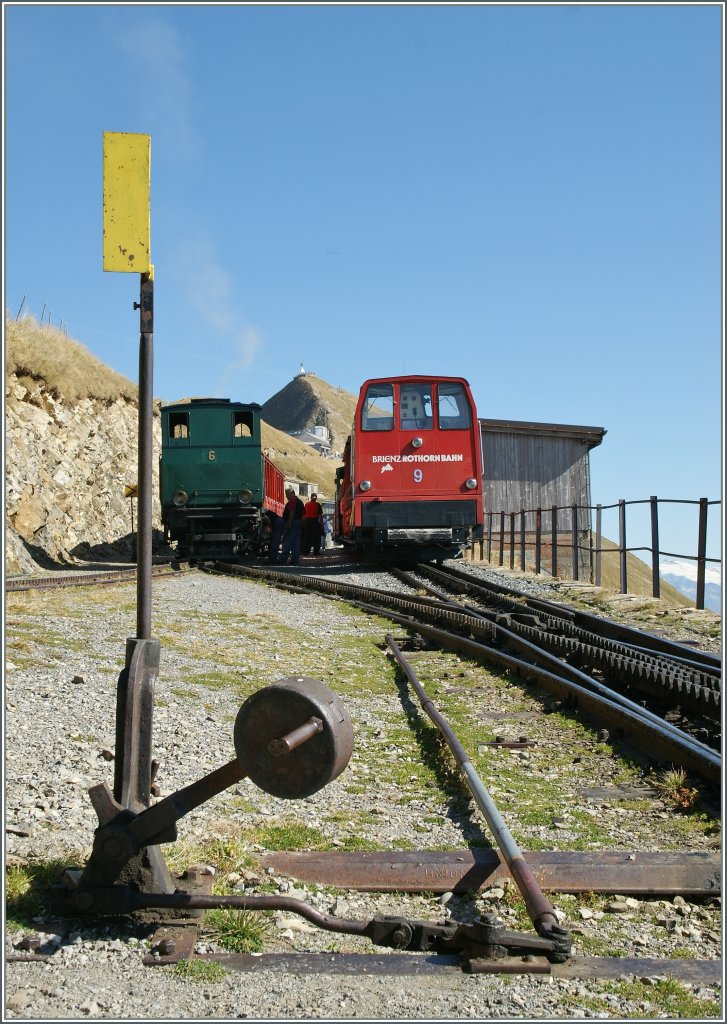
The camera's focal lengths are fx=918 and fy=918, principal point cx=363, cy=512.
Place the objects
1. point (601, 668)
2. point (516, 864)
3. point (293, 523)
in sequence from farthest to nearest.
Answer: point (293, 523), point (601, 668), point (516, 864)

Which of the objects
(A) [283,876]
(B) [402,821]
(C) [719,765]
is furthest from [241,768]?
(C) [719,765]

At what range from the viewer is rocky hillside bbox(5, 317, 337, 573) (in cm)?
2248

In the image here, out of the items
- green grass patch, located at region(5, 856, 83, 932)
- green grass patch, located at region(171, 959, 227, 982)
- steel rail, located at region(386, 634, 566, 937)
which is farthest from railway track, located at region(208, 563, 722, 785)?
green grass patch, located at region(5, 856, 83, 932)

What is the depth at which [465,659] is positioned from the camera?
8.68 meters

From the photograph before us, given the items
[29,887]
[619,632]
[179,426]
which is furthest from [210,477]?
[29,887]

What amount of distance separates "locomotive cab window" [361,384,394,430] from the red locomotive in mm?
18

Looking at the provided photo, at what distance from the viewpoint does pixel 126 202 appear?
11.4 ft

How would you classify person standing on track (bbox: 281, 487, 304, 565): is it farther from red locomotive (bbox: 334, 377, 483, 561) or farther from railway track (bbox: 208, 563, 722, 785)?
railway track (bbox: 208, 563, 722, 785)

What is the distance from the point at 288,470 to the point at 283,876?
10419cm

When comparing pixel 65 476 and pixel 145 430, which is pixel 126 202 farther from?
pixel 65 476

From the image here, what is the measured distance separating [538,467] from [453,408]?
1724cm

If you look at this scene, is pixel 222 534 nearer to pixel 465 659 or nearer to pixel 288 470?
pixel 465 659

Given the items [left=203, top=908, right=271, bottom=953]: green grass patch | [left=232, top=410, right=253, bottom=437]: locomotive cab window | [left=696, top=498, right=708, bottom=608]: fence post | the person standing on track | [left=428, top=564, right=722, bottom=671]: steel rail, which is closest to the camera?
[left=203, top=908, right=271, bottom=953]: green grass patch


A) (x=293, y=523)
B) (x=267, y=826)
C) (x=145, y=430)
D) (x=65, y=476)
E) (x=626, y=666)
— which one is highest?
(x=65, y=476)
